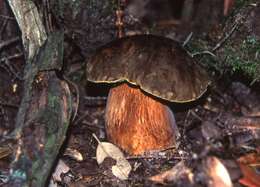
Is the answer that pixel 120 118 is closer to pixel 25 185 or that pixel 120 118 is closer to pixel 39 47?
pixel 39 47

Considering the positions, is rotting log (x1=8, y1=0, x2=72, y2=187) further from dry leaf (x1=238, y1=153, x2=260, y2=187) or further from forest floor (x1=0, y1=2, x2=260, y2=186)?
dry leaf (x1=238, y1=153, x2=260, y2=187)

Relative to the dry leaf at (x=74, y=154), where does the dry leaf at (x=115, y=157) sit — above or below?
above

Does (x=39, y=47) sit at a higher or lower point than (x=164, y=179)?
A: higher

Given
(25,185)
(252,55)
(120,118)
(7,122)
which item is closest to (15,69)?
(7,122)

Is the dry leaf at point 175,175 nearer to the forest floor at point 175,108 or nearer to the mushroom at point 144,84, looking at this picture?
the forest floor at point 175,108

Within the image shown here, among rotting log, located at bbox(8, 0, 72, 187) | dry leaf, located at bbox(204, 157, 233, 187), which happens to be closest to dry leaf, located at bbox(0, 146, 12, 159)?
rotting log, located at bbox(8, 0, 72, 187)

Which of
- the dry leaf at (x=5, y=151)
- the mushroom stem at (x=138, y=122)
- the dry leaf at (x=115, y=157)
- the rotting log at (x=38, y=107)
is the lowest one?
the dry leaf at (x=115, y=157)

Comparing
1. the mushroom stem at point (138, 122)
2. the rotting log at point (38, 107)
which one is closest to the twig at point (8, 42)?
the rotting log at point (38, 107)
